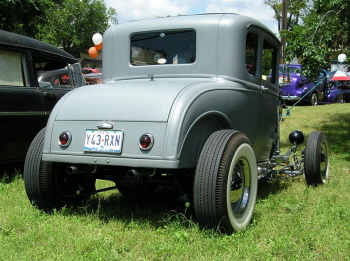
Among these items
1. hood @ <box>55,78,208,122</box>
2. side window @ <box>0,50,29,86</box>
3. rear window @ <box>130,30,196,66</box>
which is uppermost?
rear window @ <box>130,30,196,66</box>

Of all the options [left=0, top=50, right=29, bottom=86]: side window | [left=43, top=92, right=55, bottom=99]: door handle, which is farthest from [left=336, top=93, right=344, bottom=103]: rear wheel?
[left=0, top=50, right=29, bottom=86]: side window

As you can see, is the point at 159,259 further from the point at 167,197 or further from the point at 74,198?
the point at 167,197

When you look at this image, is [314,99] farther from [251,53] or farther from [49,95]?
[251,53]

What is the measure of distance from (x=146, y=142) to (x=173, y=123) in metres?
0.25

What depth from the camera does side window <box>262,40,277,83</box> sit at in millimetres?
5074

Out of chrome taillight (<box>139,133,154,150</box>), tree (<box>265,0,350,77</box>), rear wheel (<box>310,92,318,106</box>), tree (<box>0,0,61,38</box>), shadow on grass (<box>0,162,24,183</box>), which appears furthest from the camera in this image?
rear wheel (<box>310,92,318,106</box>)

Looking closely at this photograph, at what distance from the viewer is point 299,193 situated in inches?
192

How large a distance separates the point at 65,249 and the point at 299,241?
171 cm

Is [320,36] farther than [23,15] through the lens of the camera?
No

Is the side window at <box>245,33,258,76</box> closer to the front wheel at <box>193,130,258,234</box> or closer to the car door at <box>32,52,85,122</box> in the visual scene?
the front wheel at <box>193,130,258,234</box>

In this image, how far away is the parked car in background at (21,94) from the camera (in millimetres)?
5375

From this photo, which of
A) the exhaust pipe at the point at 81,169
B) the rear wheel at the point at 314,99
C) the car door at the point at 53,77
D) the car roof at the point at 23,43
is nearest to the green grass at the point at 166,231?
the exhaust pipe at the point at 81,169

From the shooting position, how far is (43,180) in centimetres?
381

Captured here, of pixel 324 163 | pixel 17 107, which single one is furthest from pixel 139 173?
pixel 324 163
